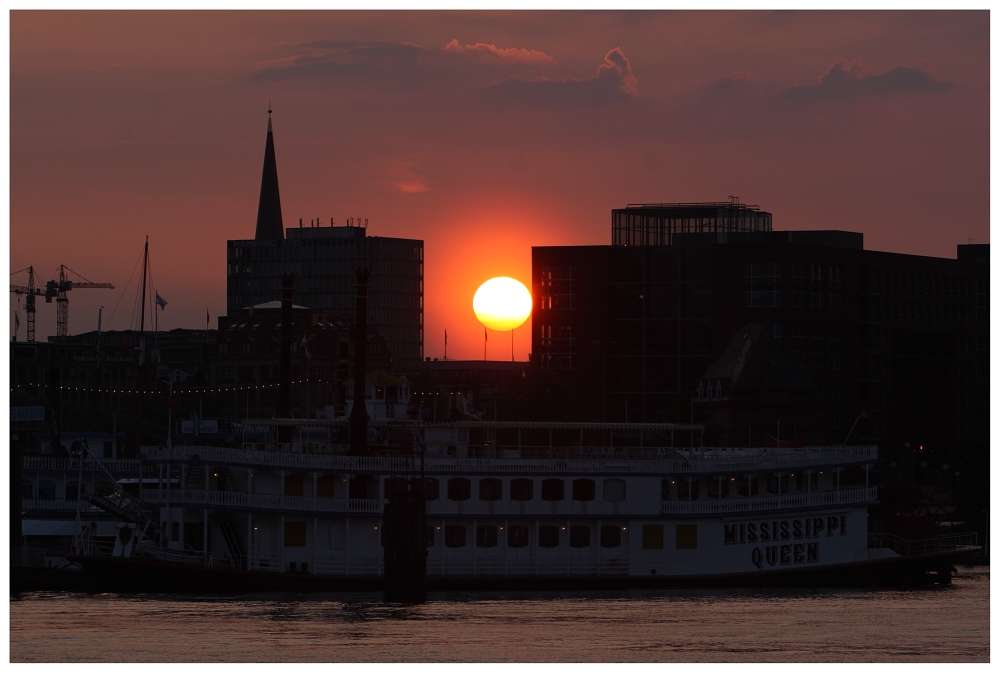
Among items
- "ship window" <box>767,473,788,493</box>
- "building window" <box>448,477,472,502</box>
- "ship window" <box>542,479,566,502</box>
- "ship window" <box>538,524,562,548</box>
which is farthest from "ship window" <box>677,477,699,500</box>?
"building window" <box>448,477,472,502</box>

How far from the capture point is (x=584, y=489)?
213 ft

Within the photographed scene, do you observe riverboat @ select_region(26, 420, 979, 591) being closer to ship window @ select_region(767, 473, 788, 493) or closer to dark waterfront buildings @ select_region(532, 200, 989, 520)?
→ ship window @ select_region(767, 473, 788, 493)

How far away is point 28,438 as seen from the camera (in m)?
131

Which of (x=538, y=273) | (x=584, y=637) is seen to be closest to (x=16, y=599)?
(x=584, y=637)

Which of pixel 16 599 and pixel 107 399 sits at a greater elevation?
pixel 107 399

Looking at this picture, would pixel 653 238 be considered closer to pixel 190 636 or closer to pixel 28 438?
pixel 28 438

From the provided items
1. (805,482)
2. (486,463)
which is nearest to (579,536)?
(486,463)

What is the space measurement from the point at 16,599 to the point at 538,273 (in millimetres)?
85325

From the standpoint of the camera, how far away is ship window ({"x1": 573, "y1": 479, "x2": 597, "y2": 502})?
6488cm

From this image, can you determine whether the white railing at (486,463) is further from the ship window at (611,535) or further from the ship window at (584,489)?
the ship window at (611,535)

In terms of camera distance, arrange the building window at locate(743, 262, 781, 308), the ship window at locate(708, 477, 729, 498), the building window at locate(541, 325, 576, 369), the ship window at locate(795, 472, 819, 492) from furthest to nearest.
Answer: the building window at locate(541, 325, 576, 369) < the building window at locate(743, 262, 781, 308) < the ship window at locate(795, 472, 819, 492) < the ship window at locate(708, 477, 729, 498)

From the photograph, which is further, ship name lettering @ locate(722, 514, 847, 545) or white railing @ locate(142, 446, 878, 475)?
ship name lettering @ locate(722, 514, 847, 545)

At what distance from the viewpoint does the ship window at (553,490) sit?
6469cm

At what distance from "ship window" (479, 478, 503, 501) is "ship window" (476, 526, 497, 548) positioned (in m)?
1.19
